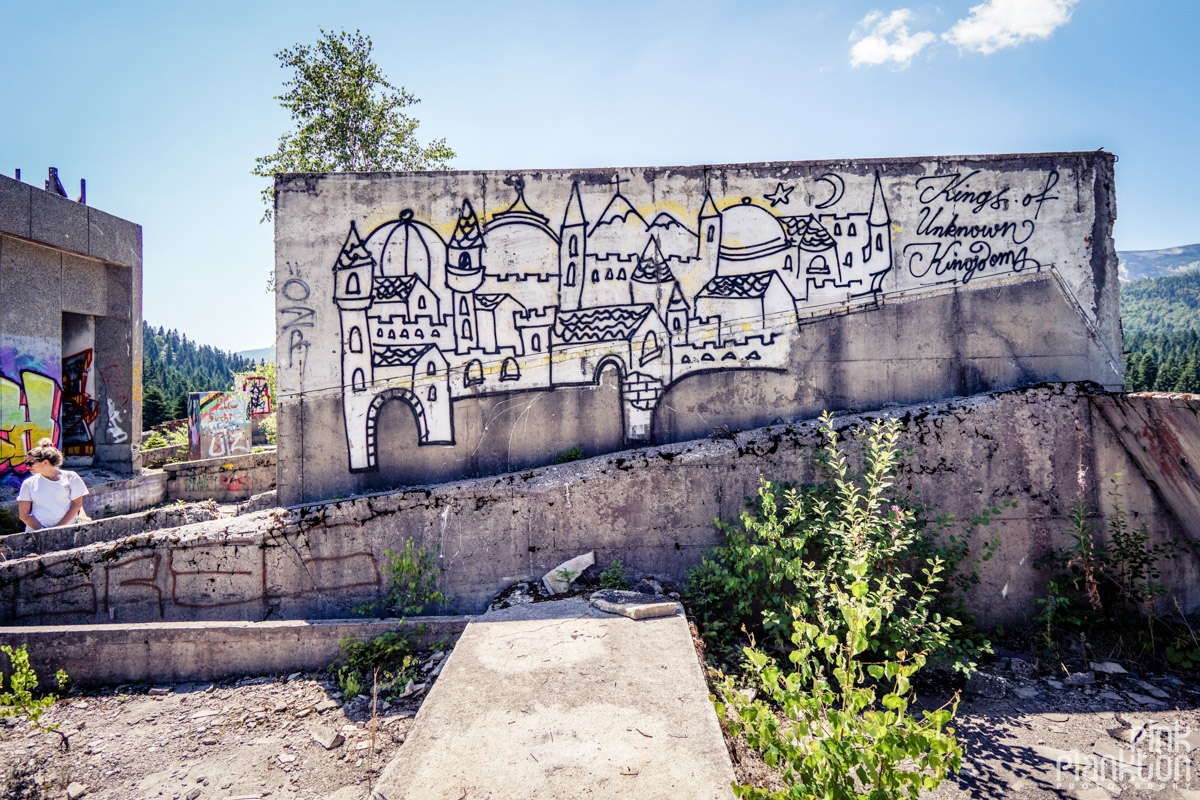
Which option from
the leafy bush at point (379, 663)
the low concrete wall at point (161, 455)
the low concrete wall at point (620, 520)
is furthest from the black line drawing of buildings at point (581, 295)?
the low concrete wall at point (161, 455)

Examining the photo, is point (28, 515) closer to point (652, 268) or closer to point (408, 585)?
point (408, 585)

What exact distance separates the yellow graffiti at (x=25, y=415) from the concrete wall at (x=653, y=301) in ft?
20.6

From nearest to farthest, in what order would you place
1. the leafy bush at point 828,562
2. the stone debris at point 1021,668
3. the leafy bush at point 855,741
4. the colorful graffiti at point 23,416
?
the leafy bush at point 855,741 → the leafy bush at point 828,562 → the stone debris at point 1021,668 → the colorful graffiti at point 23,416

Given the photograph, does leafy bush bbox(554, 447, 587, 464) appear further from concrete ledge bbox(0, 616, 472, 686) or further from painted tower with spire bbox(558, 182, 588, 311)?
concrete ledge bbox(0, 616, 472, 686)

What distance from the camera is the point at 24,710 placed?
3.56 metres

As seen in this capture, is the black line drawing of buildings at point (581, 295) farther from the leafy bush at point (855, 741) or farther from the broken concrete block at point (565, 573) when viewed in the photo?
the leafy bush at point (855, 741)

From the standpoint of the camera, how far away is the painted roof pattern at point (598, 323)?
5750 millimetres

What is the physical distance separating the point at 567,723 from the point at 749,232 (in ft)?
16.0

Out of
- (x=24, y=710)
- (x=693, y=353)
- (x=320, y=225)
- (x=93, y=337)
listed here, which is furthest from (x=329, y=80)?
(x=24, y=710)

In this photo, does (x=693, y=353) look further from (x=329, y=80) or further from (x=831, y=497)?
(x=329, y=80)

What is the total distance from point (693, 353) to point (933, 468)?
254 centimetres

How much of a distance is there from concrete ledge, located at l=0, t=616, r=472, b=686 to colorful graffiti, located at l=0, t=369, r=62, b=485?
5755 millimetres

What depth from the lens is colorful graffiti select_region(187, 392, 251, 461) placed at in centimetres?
1319

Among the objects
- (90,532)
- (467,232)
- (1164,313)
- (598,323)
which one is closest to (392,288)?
(467,232)
